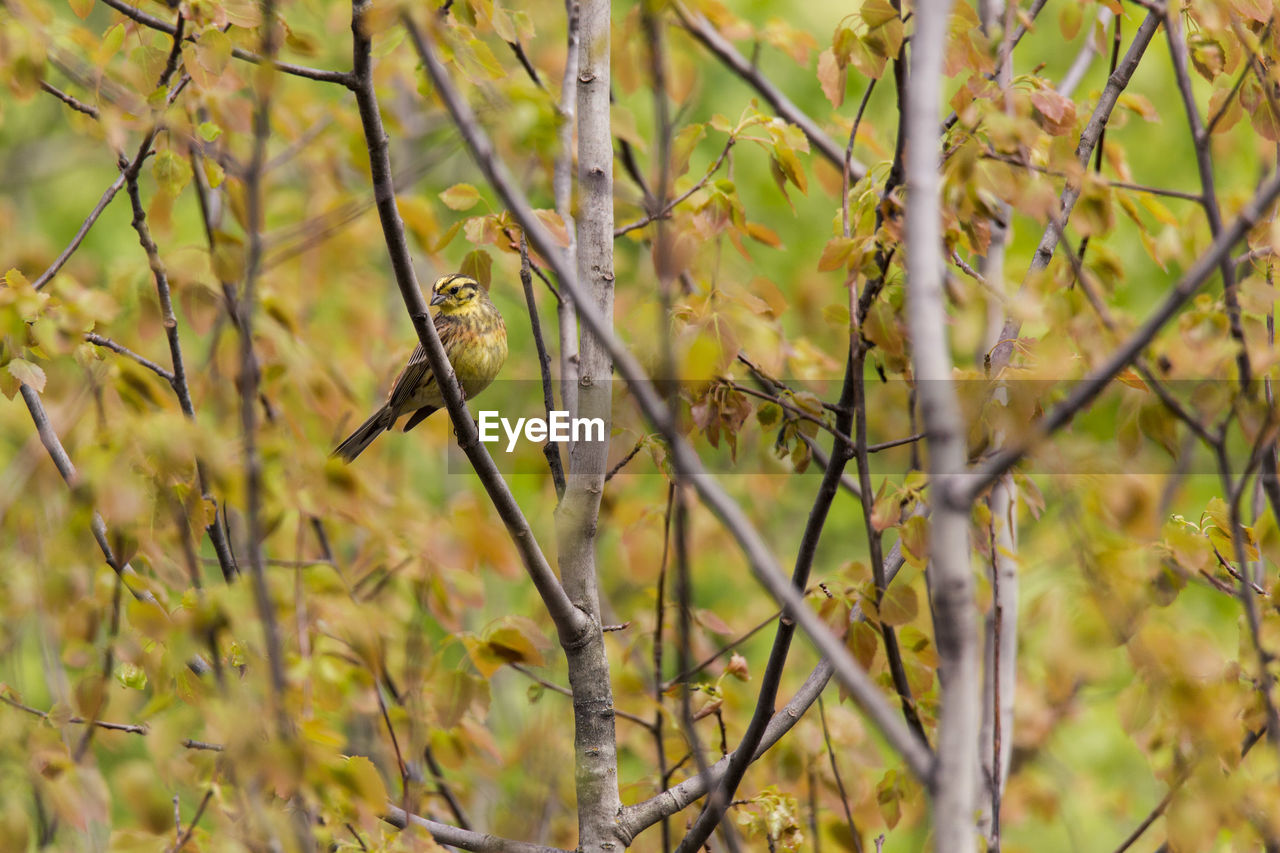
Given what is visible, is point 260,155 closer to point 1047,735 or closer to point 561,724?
point 561,724

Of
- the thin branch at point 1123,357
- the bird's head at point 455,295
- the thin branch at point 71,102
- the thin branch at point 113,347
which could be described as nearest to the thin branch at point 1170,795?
the thin branch at point 1123,357

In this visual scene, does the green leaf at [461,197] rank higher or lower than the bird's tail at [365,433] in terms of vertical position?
higher

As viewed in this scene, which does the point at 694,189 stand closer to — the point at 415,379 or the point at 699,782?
the point at 699,782

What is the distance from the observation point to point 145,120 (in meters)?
2.57

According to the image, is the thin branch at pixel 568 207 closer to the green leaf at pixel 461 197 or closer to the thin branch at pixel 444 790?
the green leaf at pixel 461 197

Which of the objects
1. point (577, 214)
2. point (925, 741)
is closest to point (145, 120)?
point (577, 214)

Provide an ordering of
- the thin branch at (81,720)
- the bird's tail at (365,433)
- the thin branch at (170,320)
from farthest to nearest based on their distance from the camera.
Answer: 1. the bird's tail at (365,433)
2. the thin branch at (170,320)
3. the thin branch at (81,720)

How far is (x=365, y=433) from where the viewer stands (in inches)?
206

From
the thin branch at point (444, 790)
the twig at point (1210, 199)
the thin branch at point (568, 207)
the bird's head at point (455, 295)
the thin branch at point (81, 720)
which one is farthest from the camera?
the bird's head at point (455, 295)

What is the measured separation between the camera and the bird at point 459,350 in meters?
5.21

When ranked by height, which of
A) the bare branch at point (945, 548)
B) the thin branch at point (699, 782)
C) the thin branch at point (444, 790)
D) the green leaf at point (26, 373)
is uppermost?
the green leaf at point (26, 373)

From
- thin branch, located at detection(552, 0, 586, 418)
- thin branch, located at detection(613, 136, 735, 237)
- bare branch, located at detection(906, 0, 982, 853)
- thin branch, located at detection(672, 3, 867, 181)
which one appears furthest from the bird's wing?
bare branch, located at detection(906, 0, 982, 853)

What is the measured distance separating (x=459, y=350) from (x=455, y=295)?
0.97 feet

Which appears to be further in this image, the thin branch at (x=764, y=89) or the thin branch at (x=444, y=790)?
the thin branch at (x=764, y=89)
